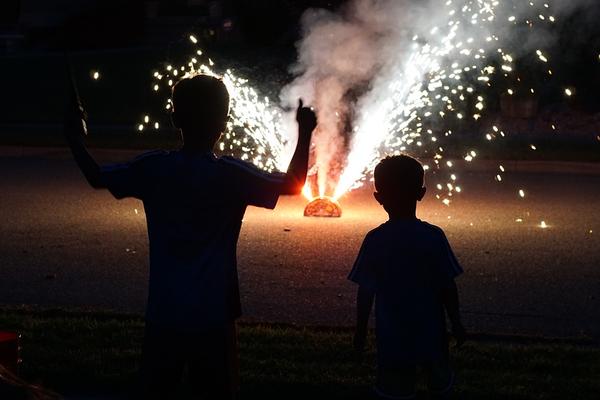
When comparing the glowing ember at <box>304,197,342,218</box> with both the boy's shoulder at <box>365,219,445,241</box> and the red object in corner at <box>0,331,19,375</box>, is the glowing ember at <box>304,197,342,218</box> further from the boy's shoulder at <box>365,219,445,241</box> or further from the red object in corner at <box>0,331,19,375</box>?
the boy's shoulder at <box>365,219,445,241</box>

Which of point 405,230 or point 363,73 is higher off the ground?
point 363,73

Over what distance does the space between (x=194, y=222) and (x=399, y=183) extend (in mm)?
918

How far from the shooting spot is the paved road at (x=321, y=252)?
8.44 meters

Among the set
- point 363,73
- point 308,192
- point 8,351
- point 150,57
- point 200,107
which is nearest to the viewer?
point 200,107

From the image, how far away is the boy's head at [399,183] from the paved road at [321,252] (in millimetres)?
3236

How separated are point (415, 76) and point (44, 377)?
807cm

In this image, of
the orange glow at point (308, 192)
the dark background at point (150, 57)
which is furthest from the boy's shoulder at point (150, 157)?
the dark background at point (150, 57)

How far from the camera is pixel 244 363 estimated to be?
6559 mm

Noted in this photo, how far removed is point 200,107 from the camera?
4125 millimetres

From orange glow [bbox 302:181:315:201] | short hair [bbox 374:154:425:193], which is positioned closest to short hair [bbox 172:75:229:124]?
short hair [bbox 374:154:425:193]

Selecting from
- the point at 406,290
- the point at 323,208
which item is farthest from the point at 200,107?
the point at 323,208

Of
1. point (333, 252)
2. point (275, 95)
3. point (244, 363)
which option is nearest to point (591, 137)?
point (275, 95)

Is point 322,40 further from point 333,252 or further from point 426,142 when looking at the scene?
point 426,142

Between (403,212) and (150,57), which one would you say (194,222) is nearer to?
(403,212)
